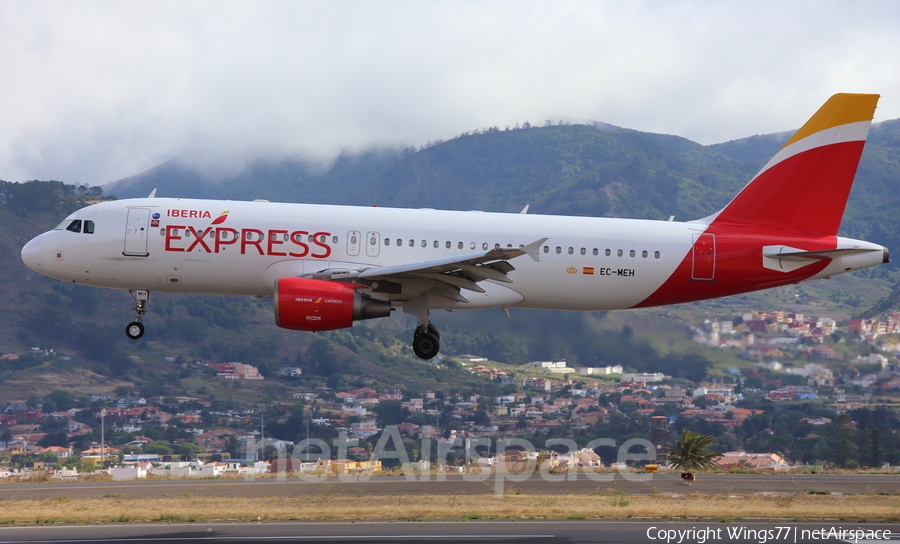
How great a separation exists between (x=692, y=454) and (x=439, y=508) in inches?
671

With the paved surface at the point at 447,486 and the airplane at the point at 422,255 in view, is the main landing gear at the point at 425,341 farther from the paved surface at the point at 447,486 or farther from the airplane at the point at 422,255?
the paved surface at the point at 447,486

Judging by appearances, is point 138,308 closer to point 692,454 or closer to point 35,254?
point 35,254

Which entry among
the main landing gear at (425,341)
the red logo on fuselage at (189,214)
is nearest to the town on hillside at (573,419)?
the main landing gear at (425,341)

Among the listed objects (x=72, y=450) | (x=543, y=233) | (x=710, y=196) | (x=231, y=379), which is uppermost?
(x=710, y=196)

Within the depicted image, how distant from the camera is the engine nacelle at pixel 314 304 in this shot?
78.1ft

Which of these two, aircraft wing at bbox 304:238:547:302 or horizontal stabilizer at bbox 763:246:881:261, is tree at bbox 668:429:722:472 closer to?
horizontal stabilizer at bbox 763:246:881:261

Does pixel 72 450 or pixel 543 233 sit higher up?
pixel 543 233

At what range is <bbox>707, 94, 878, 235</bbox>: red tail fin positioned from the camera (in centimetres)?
2744

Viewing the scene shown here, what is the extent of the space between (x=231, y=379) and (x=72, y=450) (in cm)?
1404

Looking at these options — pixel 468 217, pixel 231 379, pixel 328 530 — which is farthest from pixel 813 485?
pixel 231 379

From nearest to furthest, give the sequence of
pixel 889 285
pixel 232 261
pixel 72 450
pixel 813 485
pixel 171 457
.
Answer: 1. pixel 232 261
2. pixel 813 485
3. pixel 171 457
4. pixel 72 450
5. pixel 889 285

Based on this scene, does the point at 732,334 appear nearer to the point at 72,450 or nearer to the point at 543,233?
the point at 543,233

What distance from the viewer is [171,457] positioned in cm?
6681

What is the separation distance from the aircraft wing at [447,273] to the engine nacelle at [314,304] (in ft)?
1.85
